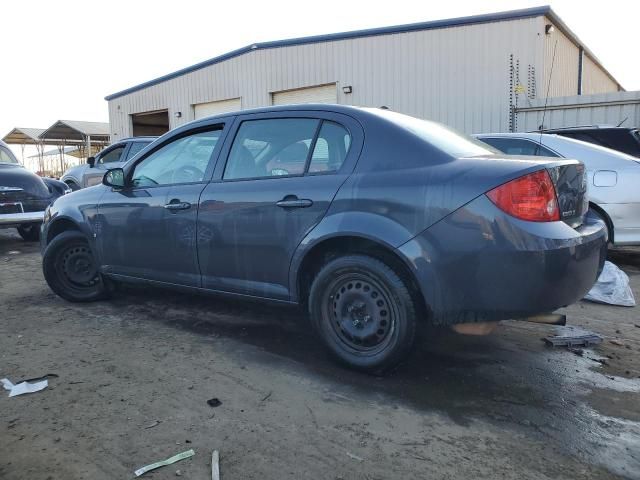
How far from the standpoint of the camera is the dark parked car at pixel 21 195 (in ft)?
25.4

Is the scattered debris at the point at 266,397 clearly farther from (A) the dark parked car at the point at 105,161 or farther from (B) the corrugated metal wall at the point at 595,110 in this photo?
(B) the corrugated metal wall at the point at 595,110

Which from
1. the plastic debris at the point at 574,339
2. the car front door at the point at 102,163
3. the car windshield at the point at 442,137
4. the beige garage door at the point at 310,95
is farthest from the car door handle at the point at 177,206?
the beige garage door at the point at 310,95

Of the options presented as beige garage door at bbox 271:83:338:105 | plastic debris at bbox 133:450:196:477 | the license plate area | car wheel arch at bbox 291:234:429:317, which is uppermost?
beige garage door at bbox 271:83:338:105

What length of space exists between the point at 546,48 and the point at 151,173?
1109 cm

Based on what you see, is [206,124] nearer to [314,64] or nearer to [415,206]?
[415,206]

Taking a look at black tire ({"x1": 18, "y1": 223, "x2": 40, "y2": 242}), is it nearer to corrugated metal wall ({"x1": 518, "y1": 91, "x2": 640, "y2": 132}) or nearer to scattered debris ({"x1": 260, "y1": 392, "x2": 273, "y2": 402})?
scattered debris ({"x1": 260, "y1": 392, "x2": 273, "y2": 402})

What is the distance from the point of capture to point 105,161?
11477mm

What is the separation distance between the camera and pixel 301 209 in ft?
10.5

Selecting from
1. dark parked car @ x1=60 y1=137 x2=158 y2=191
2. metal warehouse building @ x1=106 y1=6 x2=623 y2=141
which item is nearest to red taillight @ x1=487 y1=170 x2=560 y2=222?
metal warehouse building @ x1=106 y1=6 x2=623 y2=141

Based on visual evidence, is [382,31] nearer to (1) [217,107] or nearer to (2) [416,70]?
(2) [416,70]

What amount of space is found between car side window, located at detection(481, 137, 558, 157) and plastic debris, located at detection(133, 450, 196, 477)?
5030mm

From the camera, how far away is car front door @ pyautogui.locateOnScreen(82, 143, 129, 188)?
11.1 metres

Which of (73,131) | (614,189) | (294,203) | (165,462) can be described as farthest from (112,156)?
(73,131)

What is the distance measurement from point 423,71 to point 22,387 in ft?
40.7
